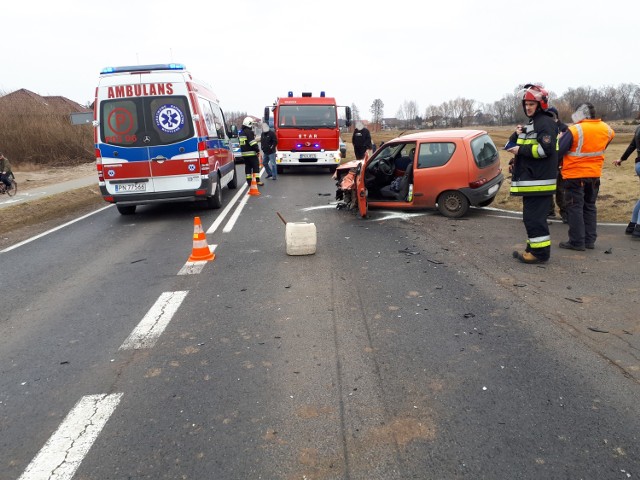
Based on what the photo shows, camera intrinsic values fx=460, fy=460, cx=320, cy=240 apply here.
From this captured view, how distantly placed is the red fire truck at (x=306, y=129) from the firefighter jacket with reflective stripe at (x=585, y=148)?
11.0 m

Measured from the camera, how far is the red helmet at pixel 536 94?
5.13 metres

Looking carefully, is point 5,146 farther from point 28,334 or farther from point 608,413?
point 608,413

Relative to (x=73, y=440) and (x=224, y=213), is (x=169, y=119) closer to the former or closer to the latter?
(x=224, y=213)

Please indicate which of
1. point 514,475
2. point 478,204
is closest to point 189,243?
point 478,204

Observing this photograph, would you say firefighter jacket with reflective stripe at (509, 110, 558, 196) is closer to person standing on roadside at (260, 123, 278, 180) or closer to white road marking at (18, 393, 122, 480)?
white road marking at (18, 393, 122, 480)

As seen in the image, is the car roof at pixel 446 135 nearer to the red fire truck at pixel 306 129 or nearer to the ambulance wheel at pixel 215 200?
the ambulance wheel at pixel 215 200

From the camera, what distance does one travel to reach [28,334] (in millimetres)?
4145

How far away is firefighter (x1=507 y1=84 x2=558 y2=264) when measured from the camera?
5.18 m

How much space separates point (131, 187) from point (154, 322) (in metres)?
5.62

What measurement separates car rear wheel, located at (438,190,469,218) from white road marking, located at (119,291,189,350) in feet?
17.2

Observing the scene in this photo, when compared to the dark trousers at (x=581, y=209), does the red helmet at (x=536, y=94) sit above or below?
above

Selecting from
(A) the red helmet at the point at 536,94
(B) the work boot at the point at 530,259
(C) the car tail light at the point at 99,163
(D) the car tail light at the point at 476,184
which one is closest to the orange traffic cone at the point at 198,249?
(C) the car tail light at the point at 99,163

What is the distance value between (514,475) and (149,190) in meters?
8.34

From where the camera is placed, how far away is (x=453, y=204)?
8422mm
